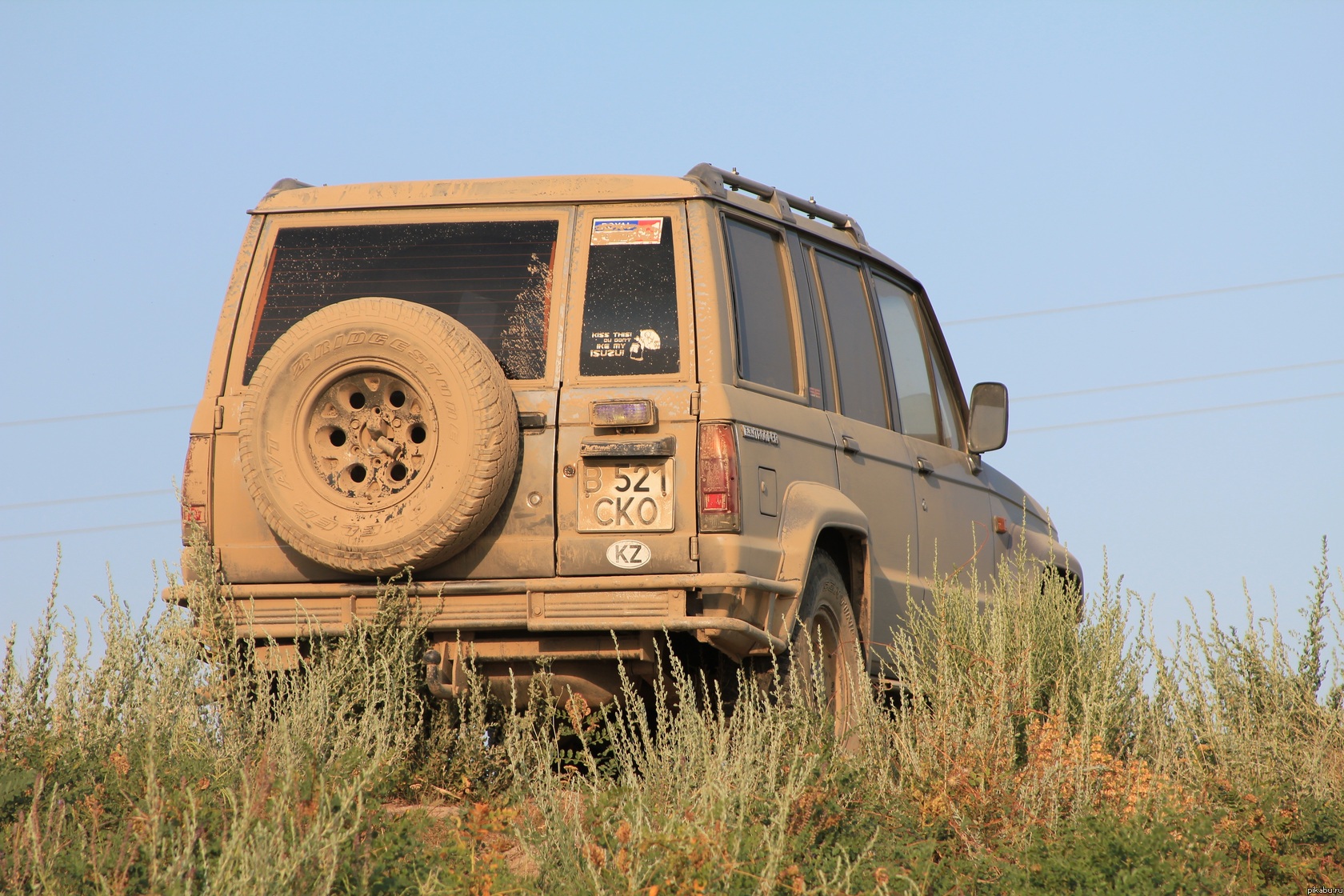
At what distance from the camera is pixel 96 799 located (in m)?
4.84

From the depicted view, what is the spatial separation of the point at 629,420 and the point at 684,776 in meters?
1.34

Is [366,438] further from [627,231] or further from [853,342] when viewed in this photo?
[853,342]

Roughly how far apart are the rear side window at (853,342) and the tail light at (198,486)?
2.75 metres

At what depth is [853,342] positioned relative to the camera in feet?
23.6

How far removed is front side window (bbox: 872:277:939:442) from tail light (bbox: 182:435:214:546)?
11.0 feet

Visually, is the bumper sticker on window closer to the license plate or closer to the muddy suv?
the muddy suv

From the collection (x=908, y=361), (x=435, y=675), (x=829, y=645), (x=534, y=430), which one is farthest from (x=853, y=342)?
(x=435, y=675)

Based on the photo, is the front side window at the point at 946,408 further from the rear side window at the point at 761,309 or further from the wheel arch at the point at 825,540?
the rear side window at the point at 761,309

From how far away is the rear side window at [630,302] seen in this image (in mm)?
5891

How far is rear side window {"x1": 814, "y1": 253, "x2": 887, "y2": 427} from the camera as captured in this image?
22.9 ft

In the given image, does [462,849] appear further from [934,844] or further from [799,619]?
[799,619]

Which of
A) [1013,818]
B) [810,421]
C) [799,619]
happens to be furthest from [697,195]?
[1013,818]

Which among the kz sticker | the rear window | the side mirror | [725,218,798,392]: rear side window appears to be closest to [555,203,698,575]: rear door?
the kz sticker

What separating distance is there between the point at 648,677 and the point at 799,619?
25.7 inches
